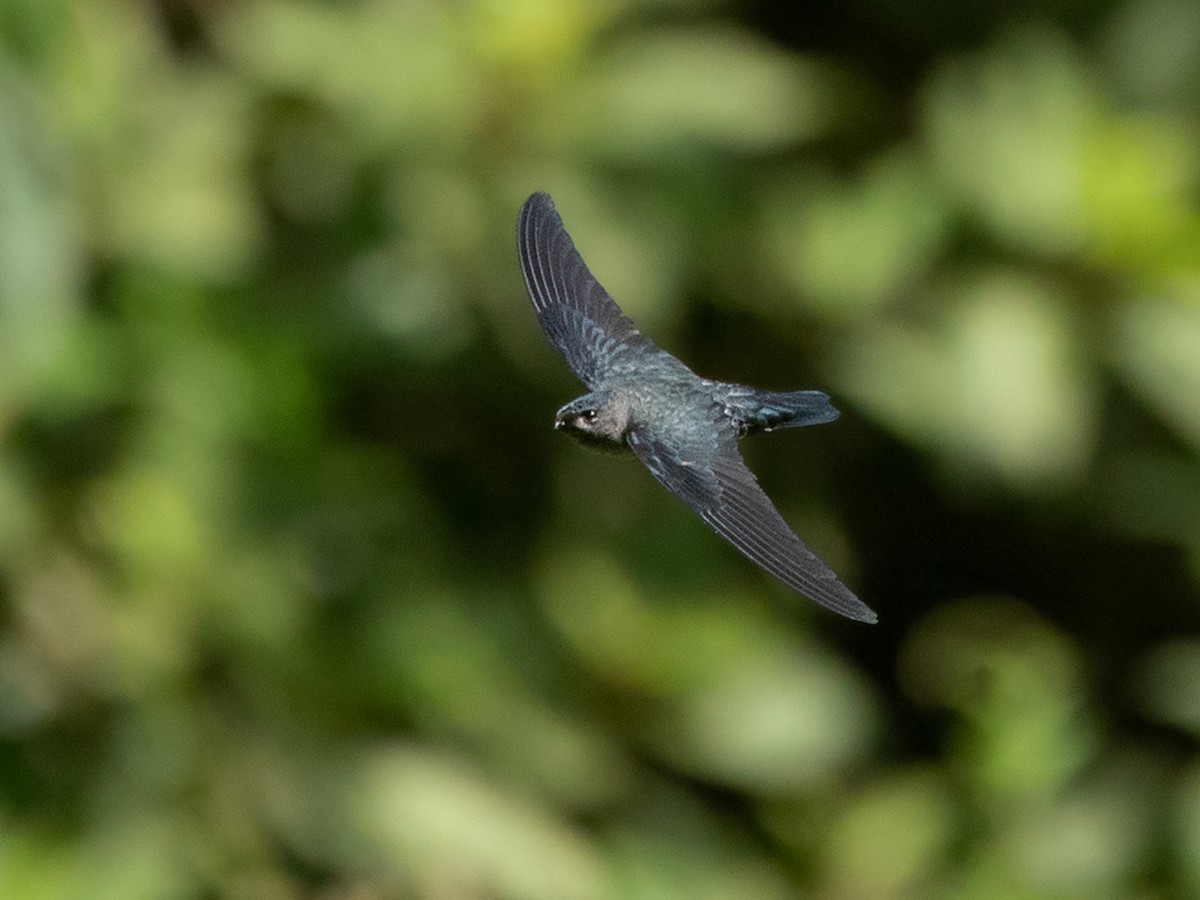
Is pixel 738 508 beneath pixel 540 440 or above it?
beneath

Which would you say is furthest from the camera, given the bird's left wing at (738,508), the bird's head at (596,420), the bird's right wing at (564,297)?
the bird's right wing at (564,297)

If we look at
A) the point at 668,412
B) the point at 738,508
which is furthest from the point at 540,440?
the point at 738,508

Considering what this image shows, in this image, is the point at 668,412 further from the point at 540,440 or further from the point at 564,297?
the point at 540,440

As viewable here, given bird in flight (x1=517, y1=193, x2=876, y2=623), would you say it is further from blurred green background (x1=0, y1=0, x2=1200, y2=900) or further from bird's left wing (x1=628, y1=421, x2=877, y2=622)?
blurred green background (x1=0, y1=0, x2=1200, y2=900)

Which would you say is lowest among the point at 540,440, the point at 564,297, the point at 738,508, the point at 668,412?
the point at 738,508

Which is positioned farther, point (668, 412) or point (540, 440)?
point (540, 440)

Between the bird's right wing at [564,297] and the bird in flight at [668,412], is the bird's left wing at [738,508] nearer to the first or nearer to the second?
the bird in flight at [668,412]

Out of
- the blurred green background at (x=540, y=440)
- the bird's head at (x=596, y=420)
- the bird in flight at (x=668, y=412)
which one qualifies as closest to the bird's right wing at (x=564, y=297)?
the bird in flight at (x=668, y=412)
